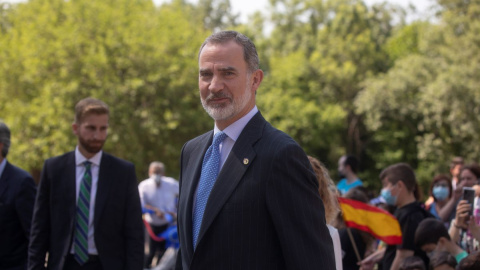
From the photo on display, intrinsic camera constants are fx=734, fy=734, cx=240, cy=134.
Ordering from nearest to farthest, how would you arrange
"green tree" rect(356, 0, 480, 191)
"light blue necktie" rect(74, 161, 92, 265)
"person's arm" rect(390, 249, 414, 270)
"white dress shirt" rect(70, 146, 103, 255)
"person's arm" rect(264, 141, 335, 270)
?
"person's arm" rect(264, 141, 335, 270) < "light blue necktie" rect(74, 161, 92, 265) < "white dress shirt" rect(70, 146, 103, 255) < "person's arm" rect(390, 249, 414, 270) < "green tree" rect(356, 0, 480, 191)

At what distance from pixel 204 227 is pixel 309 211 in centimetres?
46

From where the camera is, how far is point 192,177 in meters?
3.51

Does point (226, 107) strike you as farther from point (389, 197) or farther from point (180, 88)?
point (180, 88)

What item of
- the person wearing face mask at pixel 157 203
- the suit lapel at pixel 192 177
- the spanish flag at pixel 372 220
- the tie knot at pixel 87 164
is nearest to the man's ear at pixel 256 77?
the suit lapel at pixel 192 177

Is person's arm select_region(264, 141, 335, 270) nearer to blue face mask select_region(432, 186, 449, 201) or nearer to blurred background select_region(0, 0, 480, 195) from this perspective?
blue face mask select_region(432, 186, 449, 201)

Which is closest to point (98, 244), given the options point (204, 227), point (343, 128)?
point (204, 227)

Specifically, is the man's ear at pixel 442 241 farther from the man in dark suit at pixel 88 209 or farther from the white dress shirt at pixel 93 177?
the white dress shirt at pixel 93 177

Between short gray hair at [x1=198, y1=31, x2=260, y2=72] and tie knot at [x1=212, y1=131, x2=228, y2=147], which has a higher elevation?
short gray hair at [x1=198, y1=31, x2=260, y2=72]

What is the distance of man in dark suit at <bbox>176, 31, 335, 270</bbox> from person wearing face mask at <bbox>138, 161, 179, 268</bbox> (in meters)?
11.0

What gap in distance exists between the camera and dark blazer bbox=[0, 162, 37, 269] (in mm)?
6043

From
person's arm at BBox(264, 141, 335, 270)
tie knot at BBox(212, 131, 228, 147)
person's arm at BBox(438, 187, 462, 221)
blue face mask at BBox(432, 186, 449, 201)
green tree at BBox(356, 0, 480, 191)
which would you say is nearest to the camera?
person's arm at BBox(264, 141, 335, 270)

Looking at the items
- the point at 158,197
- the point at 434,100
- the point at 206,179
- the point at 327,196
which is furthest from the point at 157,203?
the point at 434,100

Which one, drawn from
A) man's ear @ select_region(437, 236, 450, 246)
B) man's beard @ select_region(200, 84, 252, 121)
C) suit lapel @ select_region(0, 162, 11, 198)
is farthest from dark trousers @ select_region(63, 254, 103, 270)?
man's ear @ select_region(437, 236, 450, 246)

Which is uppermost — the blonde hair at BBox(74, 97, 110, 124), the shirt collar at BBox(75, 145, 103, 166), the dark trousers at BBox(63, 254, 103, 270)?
the blonde hair at BBox(74, 97, 110, 124)
